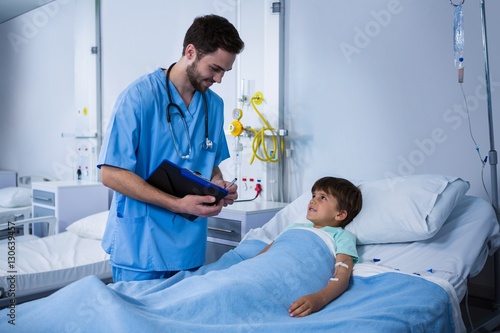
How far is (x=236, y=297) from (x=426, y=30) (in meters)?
1.71

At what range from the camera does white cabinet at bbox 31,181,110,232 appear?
3559 millimetres

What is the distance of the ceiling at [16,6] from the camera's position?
4.55m

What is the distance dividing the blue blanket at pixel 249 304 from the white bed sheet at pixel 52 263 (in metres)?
1.00

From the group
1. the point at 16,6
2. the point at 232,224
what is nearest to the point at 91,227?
the point at 232,224

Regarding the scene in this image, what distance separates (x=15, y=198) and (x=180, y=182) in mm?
3090

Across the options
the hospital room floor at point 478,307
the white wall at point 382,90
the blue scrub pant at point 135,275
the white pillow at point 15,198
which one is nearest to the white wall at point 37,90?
the white pillow at point 15,198

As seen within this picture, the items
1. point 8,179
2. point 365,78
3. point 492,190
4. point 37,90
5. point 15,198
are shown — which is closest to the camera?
point 492,190

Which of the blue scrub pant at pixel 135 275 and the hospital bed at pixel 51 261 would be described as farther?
the hospital bed at pixel 51 261

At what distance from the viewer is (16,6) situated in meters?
4.71

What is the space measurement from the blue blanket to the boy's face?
22 cm

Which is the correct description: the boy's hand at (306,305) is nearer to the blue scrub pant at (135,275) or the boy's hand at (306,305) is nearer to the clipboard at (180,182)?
the clipboard at (180,182)

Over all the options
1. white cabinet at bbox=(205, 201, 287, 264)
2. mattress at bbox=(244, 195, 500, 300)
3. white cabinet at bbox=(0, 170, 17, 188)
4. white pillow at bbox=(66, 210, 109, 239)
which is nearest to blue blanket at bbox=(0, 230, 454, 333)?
mattress at bbox=(244, 195, 500, 300)

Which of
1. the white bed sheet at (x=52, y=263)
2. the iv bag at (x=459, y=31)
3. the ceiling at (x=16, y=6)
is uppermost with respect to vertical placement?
the ceiling at (x=16, y=6)

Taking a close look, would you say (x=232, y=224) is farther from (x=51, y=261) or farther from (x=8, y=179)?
(x=8, y=179)
